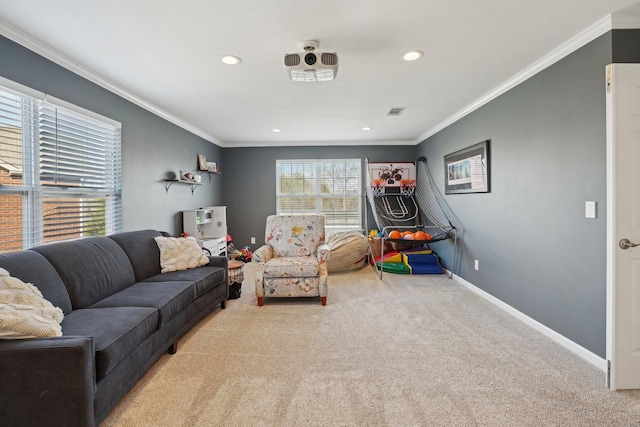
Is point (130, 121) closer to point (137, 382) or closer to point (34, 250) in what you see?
point (34, 250)

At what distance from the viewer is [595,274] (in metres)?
2.14

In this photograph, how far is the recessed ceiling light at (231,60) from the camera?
97.2 inches

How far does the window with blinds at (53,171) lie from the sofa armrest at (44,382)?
51.6 inches

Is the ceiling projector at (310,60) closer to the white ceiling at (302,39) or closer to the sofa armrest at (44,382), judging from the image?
the white ceiling at (302,39)

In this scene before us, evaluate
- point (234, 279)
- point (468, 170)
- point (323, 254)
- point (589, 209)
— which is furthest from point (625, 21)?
point (234, 279)

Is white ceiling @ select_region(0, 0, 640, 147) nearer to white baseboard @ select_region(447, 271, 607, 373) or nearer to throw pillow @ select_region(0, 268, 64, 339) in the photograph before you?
throw pillow @ select_region(0, 268, 64, 339)

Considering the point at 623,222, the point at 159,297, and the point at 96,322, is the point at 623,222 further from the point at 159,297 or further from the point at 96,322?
the point at 96,322

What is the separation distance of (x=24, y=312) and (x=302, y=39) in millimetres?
2325

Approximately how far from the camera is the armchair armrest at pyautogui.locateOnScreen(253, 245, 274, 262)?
3488 millimetres

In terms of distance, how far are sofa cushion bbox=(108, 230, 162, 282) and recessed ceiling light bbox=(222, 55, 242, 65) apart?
6.24 ft

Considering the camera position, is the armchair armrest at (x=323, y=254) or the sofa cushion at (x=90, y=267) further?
the armchair armrest at (x=323, y=254)

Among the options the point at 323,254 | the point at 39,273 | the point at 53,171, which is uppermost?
Answer: the point at 53,171

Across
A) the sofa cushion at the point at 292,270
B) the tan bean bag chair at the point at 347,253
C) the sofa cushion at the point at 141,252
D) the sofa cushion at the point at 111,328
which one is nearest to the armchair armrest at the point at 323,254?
the sofa cushion at the point at 292,270

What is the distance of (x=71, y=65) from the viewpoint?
8.32 ft
